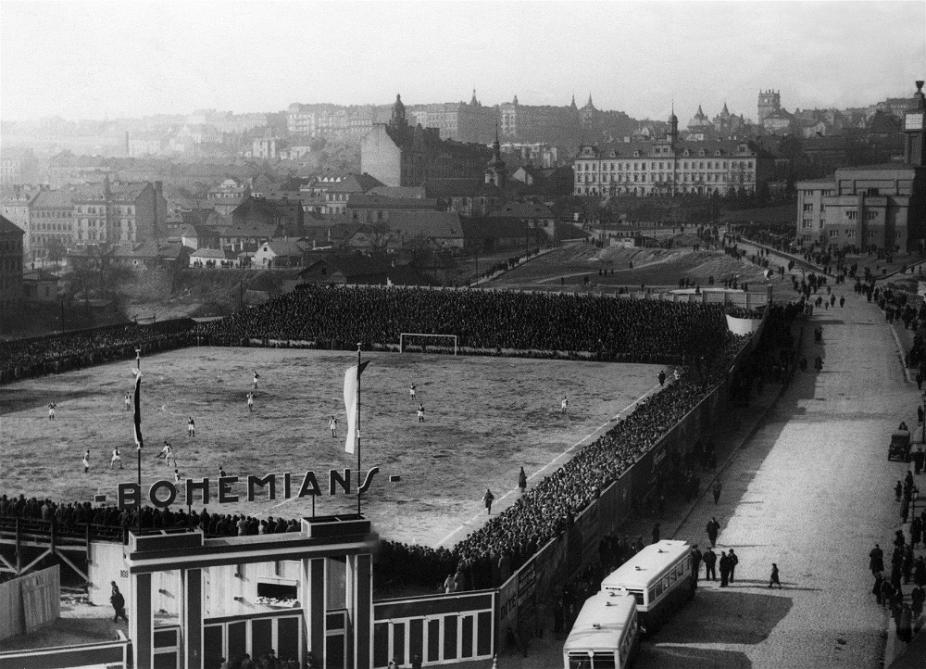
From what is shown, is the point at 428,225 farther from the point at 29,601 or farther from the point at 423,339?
the point at 29,601

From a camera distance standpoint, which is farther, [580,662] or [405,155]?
[405,155]

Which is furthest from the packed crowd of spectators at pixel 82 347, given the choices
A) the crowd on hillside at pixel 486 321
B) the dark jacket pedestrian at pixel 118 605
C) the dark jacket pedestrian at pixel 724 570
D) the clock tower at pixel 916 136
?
the clock tower at pixel 916 136

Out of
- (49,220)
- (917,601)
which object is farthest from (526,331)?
(49,220)

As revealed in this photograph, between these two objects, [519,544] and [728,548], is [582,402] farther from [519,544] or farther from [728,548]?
[519,544]

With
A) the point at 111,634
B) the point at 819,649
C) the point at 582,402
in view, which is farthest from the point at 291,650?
the point at 582,402

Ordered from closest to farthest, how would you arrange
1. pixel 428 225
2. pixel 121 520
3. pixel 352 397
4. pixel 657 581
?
1. pixel 657 581
2. pixel 352 397
3. pixel 121 520
4. pixel 428 225
